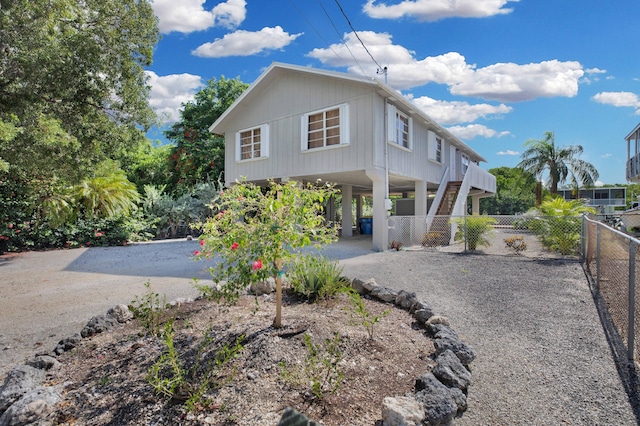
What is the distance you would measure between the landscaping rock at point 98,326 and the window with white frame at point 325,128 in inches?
339

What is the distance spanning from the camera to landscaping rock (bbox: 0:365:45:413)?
2.37 meters

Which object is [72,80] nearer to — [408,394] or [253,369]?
[253,369]

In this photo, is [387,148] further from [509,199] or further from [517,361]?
[509,199]

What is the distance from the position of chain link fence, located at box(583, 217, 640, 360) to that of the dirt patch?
2.00 m

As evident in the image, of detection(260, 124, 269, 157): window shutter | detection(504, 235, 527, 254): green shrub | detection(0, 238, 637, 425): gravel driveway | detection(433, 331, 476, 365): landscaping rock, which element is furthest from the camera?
detection(260, 124, 269, 157): window shutter

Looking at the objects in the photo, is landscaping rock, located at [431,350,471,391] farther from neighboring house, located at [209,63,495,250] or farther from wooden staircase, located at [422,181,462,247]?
wooden staircase, located at [422,181,462,247]

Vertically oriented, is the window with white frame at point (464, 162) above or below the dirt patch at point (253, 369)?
above

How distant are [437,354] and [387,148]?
347 inches

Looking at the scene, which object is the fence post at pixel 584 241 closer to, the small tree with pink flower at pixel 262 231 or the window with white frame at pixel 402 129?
the window with white frame at pixel 402 129

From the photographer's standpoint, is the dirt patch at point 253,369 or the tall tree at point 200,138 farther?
the tall tree at point 200,138

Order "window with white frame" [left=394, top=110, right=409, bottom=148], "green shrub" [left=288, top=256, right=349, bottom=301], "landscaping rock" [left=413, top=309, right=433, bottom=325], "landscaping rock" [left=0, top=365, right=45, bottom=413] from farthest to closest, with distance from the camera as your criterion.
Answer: "window with white frame" [left=394, top=110, right=409, bottom=148] < "green shrub" [left=288, top=256, right=349, bottom=301] < "landscaping rock" [left=413, top=309, right=433, bottom=325] < "landscaping rock" [left=0, top=365, right=45, bottom=413]

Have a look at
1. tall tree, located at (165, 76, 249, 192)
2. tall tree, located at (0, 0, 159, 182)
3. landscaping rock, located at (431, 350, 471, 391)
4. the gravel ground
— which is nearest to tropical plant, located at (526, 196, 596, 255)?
the gravel ground

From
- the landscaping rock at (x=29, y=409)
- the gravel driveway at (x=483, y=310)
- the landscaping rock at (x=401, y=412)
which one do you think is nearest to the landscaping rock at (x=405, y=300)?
the gravel driveway at (x=483, y=310)

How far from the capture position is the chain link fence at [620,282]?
11.1ft
